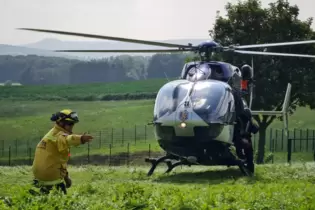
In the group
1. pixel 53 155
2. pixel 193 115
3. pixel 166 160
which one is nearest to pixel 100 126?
pixel 166 160

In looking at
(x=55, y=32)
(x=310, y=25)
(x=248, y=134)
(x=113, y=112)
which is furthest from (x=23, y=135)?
(x=55, y=32)

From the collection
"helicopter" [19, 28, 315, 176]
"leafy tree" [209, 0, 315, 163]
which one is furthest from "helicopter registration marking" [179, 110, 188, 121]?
"leafy tree" [209, 0, 315, 163]

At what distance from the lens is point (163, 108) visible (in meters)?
20.8

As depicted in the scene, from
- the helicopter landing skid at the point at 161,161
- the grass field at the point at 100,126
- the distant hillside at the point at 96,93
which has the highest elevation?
the helicopter landing skid at the point at 161,161

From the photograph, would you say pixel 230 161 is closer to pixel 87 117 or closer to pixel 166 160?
pixel 166 160

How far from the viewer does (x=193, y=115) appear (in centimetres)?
2011

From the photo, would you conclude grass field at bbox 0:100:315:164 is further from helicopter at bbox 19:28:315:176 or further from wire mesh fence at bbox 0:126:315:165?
helicopter at bbox 19:28:315:176

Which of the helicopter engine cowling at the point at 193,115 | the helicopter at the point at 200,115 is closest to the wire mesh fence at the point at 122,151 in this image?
the helicopter at the point at 200,115

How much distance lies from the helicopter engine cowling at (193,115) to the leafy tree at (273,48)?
20.2 m

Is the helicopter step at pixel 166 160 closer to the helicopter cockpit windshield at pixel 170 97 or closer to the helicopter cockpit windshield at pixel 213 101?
the helicopter cockpit windshield at pixel 170 97

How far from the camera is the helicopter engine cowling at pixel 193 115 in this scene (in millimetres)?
20156

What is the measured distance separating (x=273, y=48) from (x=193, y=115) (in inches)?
915

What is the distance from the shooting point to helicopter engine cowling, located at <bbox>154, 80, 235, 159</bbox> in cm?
2016

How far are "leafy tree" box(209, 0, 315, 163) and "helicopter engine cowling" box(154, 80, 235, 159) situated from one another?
66.2 ft
